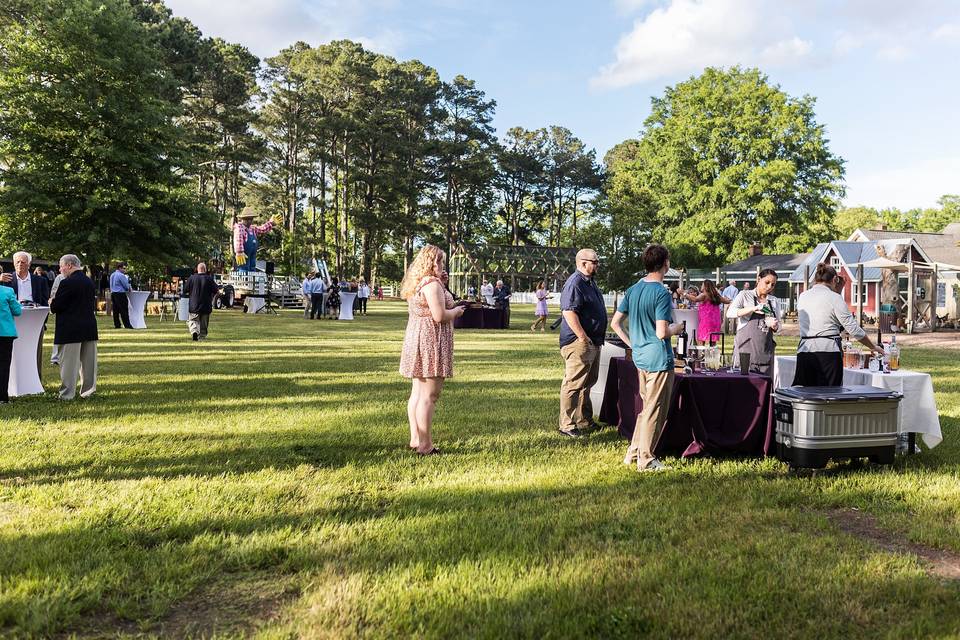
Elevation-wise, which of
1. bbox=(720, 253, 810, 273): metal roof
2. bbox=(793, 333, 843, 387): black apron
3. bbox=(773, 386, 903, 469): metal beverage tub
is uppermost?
bbox=(720, 253, 810, 273): metal roof

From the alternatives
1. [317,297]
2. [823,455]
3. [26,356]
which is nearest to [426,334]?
[823,455]

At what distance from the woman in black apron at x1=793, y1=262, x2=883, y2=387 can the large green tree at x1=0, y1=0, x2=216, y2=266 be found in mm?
24876

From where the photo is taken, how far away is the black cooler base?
4.98m

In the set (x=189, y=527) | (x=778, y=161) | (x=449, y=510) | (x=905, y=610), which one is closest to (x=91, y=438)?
(x=189, y=527)

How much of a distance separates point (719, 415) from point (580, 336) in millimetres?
1462

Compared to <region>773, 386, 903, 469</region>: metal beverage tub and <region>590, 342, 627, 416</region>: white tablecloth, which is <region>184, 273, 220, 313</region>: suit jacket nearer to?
<region>590, 342, 627, 416</region>: white tablecloth

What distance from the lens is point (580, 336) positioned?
21.7ft

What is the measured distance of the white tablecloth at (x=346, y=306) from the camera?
88.6ft

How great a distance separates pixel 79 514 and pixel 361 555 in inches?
71.3

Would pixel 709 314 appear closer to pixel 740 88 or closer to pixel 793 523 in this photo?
pixel 793 523

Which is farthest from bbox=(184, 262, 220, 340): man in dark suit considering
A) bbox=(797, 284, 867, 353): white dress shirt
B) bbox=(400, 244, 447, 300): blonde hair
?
bbox=(797, 284, 867, 353): white dress shirt

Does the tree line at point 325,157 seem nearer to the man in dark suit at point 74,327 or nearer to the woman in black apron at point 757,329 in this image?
the man in dark suit at point 74,327

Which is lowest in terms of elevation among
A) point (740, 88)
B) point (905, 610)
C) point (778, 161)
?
point (905, 610)

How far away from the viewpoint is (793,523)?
420 centimetres
